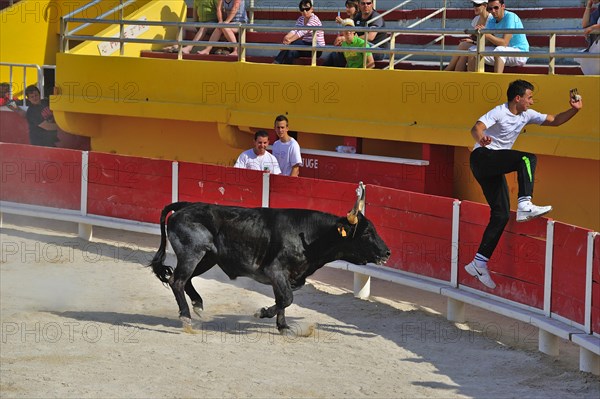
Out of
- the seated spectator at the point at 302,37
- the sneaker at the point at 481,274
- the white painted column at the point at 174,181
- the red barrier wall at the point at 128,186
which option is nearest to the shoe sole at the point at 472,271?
the sneaker at the point at 481,274

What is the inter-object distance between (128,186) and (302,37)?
110 inches

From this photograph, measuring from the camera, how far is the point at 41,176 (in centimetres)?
1609

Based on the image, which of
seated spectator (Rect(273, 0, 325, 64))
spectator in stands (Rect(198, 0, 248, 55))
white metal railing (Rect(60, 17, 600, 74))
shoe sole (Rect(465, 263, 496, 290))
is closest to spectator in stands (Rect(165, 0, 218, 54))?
spectator in stands (Rect(198, 0, 248, 55))

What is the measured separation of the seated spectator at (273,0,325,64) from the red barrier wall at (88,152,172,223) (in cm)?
206

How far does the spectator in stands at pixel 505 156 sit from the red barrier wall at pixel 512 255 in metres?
0.23

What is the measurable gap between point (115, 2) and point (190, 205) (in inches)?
386

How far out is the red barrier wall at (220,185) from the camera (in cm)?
1366

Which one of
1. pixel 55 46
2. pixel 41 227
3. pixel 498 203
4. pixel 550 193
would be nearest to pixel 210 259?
pixel 498 203

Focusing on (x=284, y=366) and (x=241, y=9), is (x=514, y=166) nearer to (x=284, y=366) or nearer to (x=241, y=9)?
(x=284, y=366)

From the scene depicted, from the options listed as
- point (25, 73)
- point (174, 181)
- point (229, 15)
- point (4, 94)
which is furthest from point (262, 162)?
point (4, 94)

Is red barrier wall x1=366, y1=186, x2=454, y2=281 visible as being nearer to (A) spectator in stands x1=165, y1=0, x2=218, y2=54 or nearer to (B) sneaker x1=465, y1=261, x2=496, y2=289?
(B) sneaker x1=465, y1=261, x2=496, y2=289

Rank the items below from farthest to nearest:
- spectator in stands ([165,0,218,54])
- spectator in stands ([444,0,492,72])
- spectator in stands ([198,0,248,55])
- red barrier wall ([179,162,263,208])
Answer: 1. spectator in stands ([165,0,218,54])
2. spectator in stands ([198,0,248,55])
3. red barrier wall ([179,162,263,208])
4. spectator in stands ([444,0,492,72])

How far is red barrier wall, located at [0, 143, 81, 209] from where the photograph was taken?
51.7 ft

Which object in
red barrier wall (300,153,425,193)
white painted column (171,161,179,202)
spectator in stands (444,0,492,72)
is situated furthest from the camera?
white painted column (171,161,179,202)
